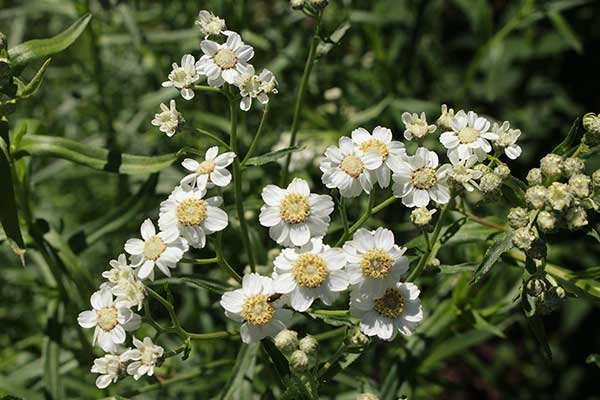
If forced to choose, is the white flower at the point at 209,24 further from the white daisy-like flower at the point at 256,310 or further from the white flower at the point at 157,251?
the white daisy-like flower at the point at 256,310

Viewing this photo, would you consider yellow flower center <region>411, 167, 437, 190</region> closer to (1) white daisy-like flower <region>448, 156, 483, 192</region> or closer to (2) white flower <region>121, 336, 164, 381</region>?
(1) white daisy-like flower <region>448, 156, 483, 192</region>

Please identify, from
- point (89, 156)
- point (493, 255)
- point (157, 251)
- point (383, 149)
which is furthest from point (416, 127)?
point (89, 156)

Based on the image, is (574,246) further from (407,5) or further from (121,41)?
(121,41)

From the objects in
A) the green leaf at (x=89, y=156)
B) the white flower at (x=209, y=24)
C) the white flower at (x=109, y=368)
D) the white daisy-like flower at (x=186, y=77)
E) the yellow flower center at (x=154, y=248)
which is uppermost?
the white flower at (x=209, y=24)

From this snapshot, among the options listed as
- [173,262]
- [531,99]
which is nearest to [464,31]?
[531,99]

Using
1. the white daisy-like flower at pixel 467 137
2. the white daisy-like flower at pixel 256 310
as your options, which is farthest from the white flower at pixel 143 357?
the white daisy-like flower at pixel 467 137

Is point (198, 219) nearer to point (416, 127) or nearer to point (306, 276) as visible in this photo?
point (306, 276)
